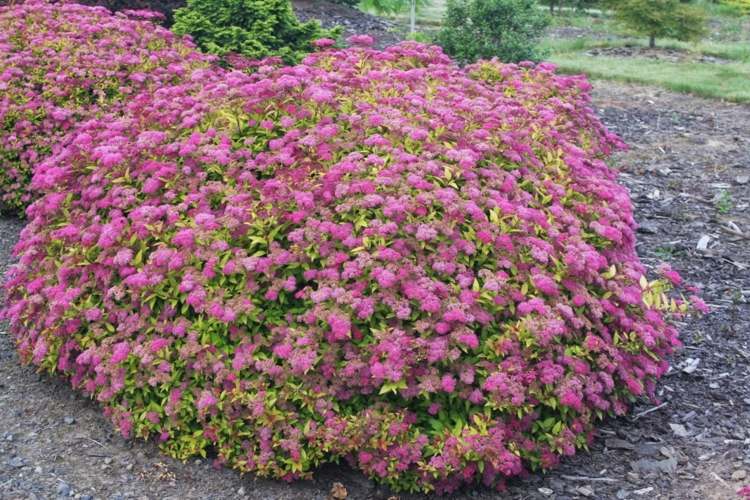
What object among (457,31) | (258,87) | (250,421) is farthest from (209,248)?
(457,31)

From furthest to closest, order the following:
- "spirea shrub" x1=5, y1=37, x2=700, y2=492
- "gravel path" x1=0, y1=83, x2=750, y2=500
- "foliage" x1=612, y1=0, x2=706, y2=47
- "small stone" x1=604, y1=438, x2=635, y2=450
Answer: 1. "foliage" x1=612, y1=0, x2=706, y2=47
2. "small stone" x1=604, y1=438, x2=635, y2=450
3. "gravel path" x1=0, y1=83, x2=750, y2=500
4. "spirea shrub" x1=5, y1=37, x2=700, y2=492

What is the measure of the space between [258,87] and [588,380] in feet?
6.69

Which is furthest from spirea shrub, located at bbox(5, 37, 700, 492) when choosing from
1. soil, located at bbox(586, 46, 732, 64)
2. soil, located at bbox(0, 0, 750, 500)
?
soil, located at bbox(586, 46, 732, 64)

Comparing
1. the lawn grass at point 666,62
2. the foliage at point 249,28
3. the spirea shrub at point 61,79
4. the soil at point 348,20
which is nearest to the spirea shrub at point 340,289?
the spirea shrub at point 61,79

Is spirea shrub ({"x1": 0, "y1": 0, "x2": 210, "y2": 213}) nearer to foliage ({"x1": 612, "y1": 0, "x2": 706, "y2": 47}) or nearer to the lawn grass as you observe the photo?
the lawn grass

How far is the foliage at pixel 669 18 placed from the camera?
13172 mm

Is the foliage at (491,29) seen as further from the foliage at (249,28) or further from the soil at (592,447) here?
the soil at (592,447)

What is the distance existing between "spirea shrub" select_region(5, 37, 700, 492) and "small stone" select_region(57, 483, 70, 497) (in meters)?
0.30

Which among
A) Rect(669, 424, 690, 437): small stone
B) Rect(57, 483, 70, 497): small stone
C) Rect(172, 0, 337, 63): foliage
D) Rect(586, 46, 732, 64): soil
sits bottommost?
Rect(669, 424, 690, 437): small stone

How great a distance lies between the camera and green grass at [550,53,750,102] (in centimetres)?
1009

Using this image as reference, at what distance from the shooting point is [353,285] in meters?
3.32

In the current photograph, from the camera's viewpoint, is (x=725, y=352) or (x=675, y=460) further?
(x=725, y=352)

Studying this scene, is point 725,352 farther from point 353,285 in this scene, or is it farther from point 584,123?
point 353,285

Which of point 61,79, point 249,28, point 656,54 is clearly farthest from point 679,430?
point 656,54
